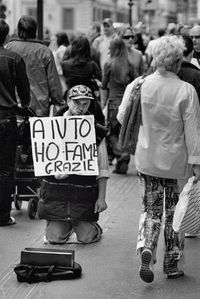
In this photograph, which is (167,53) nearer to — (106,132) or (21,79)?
(106,132)

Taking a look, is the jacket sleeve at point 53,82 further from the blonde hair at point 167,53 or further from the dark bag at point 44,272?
the blonde hair at point 167,53

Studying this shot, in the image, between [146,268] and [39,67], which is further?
[39,67]

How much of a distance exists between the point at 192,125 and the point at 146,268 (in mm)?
1099

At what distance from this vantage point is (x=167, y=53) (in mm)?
6676

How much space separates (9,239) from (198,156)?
2.60 meters

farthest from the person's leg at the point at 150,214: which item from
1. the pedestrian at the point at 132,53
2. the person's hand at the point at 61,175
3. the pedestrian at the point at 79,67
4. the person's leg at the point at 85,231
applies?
the pedestrian at the point at 132,53

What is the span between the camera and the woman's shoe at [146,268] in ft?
22.3

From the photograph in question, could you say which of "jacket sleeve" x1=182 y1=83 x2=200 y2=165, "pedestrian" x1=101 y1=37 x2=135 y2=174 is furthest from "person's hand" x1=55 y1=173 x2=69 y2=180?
"pedestrian" x1=101 y1=37 x2=135 y2=174

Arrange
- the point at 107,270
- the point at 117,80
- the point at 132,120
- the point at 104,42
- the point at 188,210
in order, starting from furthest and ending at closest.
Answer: the point at 104,42 → the point at 117,80 → the point at 107,270 → the point at 132,120 → the point at 188,210

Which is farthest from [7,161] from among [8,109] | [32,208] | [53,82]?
[53,82]

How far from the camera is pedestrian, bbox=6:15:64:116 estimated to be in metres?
10.1

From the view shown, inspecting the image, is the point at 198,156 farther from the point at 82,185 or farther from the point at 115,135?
the point at 115,135

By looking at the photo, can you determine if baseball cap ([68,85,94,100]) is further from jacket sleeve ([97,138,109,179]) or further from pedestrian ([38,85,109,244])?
jacket sleeve ([97,138,109,179])

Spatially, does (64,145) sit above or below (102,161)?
above
